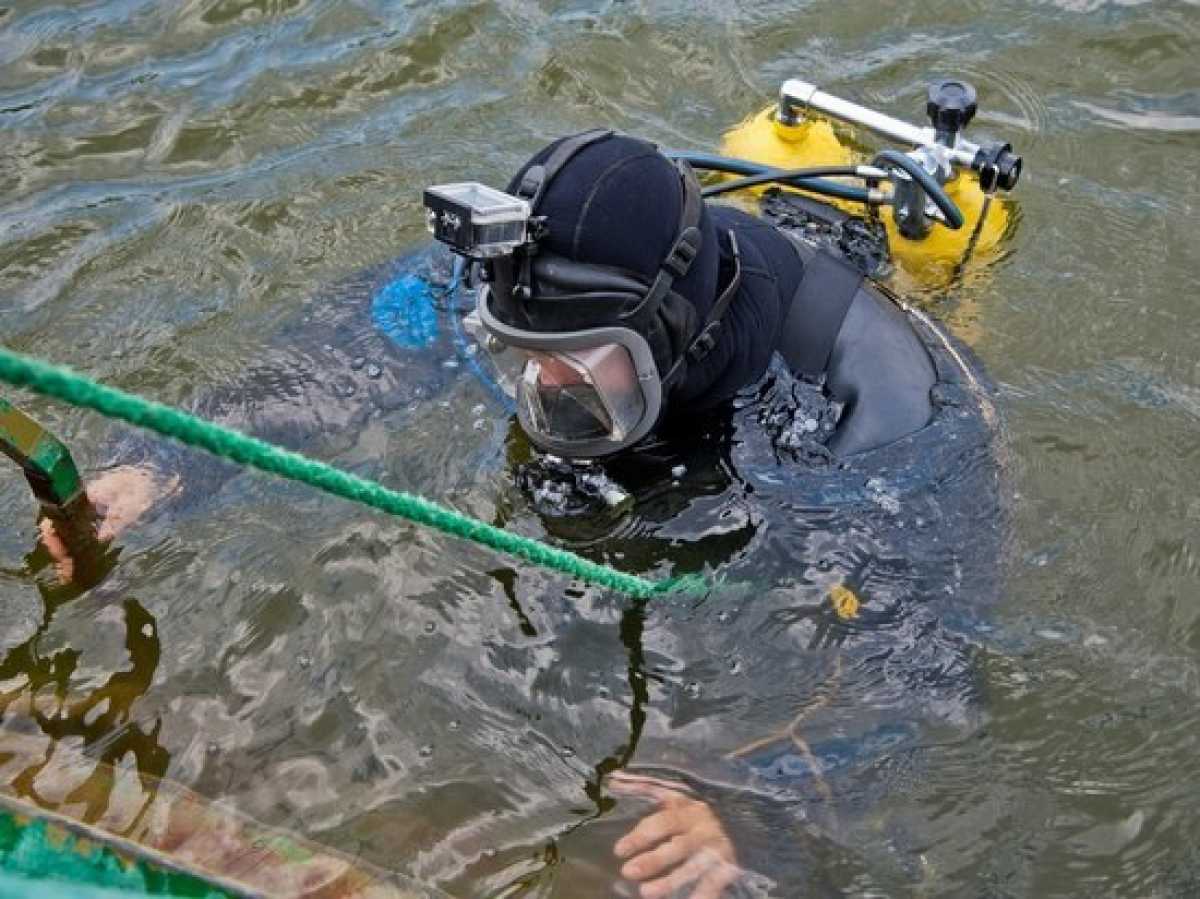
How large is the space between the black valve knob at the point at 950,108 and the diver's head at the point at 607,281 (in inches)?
39.8

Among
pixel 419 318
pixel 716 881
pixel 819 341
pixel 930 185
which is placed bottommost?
pixel 716 881

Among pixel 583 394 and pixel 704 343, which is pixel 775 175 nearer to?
pixel 704 343

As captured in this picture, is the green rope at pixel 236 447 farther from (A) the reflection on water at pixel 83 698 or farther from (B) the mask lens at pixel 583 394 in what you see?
(A) the reflection on water at pixel 83 698

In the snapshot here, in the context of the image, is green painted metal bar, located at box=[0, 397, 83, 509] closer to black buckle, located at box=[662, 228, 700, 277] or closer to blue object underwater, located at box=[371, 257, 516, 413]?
blue object underwater, located at box=[371, 257, 516, 413]

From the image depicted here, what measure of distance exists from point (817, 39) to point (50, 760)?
14.2 feet

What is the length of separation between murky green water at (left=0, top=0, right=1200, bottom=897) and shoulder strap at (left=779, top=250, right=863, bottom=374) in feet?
0.75

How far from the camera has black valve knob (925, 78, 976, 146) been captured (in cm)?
354

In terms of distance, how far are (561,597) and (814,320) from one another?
0.90 meters

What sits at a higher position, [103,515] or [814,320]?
[814,320]

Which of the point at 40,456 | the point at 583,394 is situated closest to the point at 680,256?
the point at 583,394

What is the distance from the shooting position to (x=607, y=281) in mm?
2691

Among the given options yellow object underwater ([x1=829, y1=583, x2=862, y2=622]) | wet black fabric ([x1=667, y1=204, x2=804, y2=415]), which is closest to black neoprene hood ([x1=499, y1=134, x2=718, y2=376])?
wet black fabric ([x1=667, y1=204, x2=804, y2=415])

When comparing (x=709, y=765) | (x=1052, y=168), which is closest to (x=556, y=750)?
(x=709, y=765)

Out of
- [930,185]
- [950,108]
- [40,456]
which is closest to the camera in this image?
[40,456]
